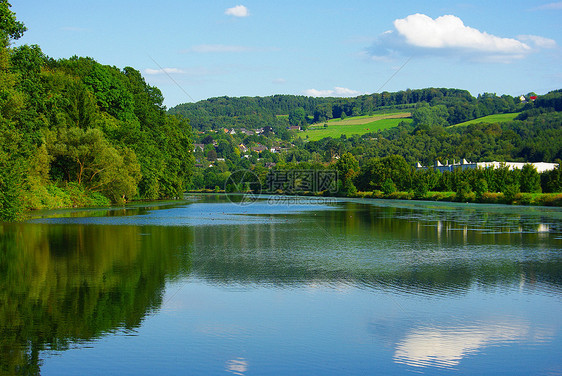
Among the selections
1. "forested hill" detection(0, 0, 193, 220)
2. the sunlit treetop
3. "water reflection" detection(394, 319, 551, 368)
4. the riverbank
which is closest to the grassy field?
the riverbank

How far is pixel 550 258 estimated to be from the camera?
60.7 ft

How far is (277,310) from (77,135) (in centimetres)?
4366

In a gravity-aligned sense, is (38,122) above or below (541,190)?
above

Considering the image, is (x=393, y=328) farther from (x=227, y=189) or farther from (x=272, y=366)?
(x=227, y=189)

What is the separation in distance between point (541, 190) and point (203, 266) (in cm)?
6666

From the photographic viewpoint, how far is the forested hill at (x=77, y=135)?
2989 centimetres

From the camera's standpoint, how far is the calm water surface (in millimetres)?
8031

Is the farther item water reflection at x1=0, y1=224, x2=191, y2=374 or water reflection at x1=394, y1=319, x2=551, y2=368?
water reflection at x1=0, y1=224, x2=191, y2=374

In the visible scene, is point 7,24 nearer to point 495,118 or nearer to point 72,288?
point 72,288

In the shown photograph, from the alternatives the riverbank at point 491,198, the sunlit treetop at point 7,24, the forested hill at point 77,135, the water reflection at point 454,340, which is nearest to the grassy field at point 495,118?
the riverbank at point 491,198

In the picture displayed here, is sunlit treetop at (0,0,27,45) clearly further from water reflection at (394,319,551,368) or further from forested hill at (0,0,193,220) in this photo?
water reflection at (394,319,551,368)

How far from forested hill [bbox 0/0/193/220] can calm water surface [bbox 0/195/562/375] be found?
11923 millimetres

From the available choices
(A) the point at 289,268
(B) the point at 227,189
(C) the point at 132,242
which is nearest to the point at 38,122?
(C) the point at 132,242

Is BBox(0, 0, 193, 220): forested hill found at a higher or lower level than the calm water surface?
higher
